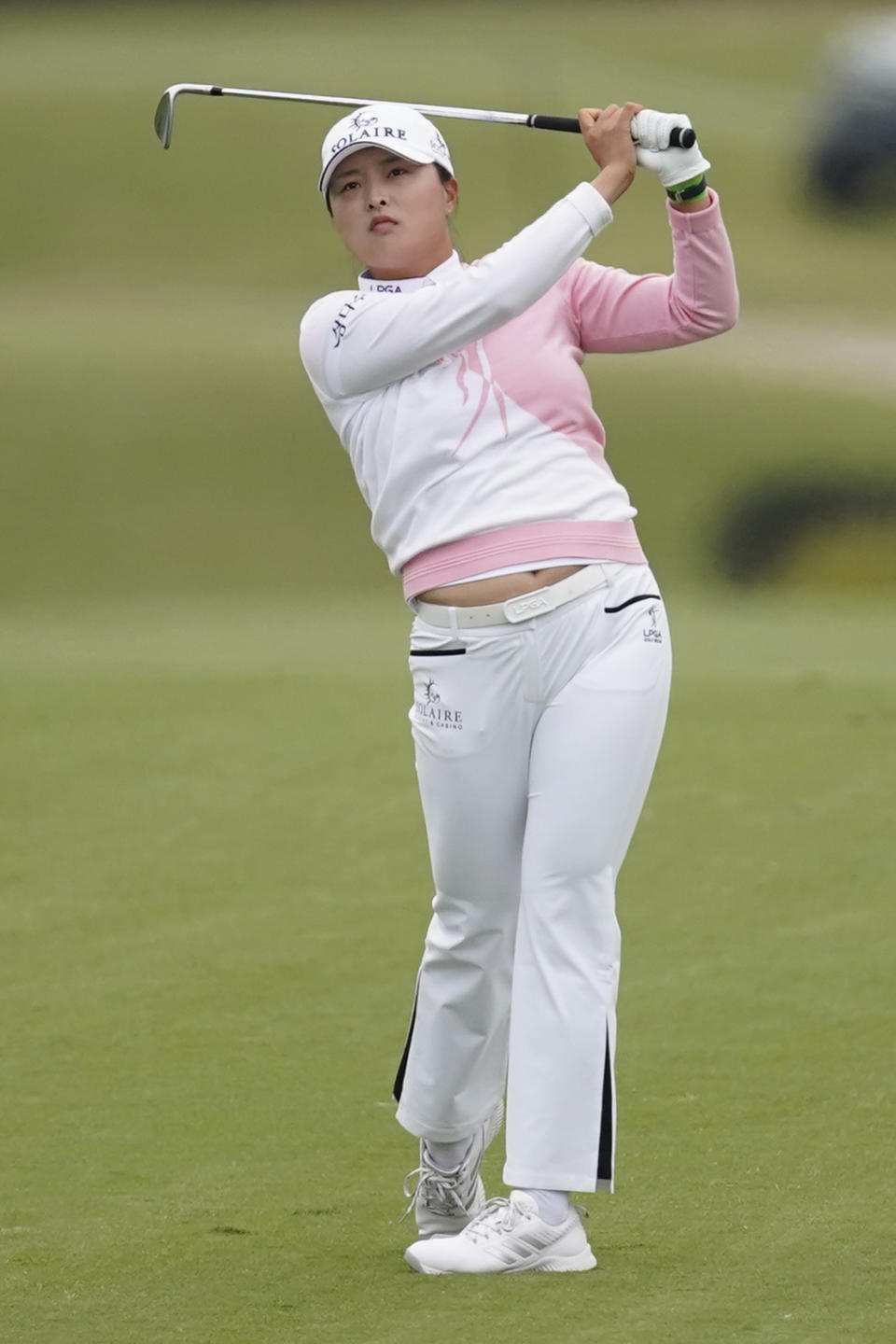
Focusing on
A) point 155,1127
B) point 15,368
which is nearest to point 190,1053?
point 155,1127

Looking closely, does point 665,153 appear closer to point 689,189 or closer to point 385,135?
point 689,189

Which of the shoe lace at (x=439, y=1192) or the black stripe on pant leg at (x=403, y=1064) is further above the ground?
the black stripe on pant leg at (x=403, y=1064)

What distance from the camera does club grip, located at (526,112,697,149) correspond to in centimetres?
341

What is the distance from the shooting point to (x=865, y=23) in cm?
2125

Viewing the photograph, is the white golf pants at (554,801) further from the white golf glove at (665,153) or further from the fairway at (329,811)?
the white golf glove at (665,153)

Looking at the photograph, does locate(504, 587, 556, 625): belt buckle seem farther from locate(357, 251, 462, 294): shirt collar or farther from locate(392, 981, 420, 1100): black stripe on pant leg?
locate(392, 981, 420, 1100): black stripe on pant leg

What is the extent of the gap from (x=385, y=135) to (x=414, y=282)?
214mm

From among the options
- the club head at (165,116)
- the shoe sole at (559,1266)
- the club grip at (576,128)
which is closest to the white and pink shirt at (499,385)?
the club grip at (576,128)

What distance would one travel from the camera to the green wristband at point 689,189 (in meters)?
3.43

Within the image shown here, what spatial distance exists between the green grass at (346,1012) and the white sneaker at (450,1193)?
0.08 meters

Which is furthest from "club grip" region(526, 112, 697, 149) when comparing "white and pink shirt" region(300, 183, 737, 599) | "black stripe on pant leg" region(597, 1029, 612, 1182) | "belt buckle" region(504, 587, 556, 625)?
"black stripe on pant leg" region(597, 1029, 612, 1182)

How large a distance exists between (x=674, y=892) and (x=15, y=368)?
31.2ft

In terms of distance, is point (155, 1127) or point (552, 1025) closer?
point (552, 1025)

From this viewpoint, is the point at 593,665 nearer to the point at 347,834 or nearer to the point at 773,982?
the point at 773,982
